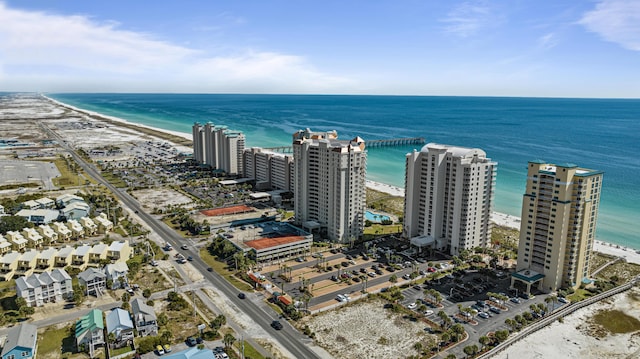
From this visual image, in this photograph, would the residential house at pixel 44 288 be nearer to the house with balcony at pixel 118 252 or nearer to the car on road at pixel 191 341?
the house with balcony at pixel 118 252

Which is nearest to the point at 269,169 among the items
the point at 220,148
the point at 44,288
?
the point at 220,148

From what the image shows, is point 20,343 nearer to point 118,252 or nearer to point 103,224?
point 118,252

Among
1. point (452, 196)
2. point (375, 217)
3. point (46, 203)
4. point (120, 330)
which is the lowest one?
point (120, 330)

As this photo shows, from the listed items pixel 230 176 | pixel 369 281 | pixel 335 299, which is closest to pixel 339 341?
pixel 335 299

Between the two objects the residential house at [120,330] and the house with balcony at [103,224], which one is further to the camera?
the house with balcony at [103,224]

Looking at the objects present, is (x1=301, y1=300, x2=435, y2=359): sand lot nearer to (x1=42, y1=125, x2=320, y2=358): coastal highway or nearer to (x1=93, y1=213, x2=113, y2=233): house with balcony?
(x1=42, y1=125, x2=320, y2=358): coastal highway

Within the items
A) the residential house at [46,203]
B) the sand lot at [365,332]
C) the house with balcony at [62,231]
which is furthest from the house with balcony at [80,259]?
the sand lot at [365,332]
